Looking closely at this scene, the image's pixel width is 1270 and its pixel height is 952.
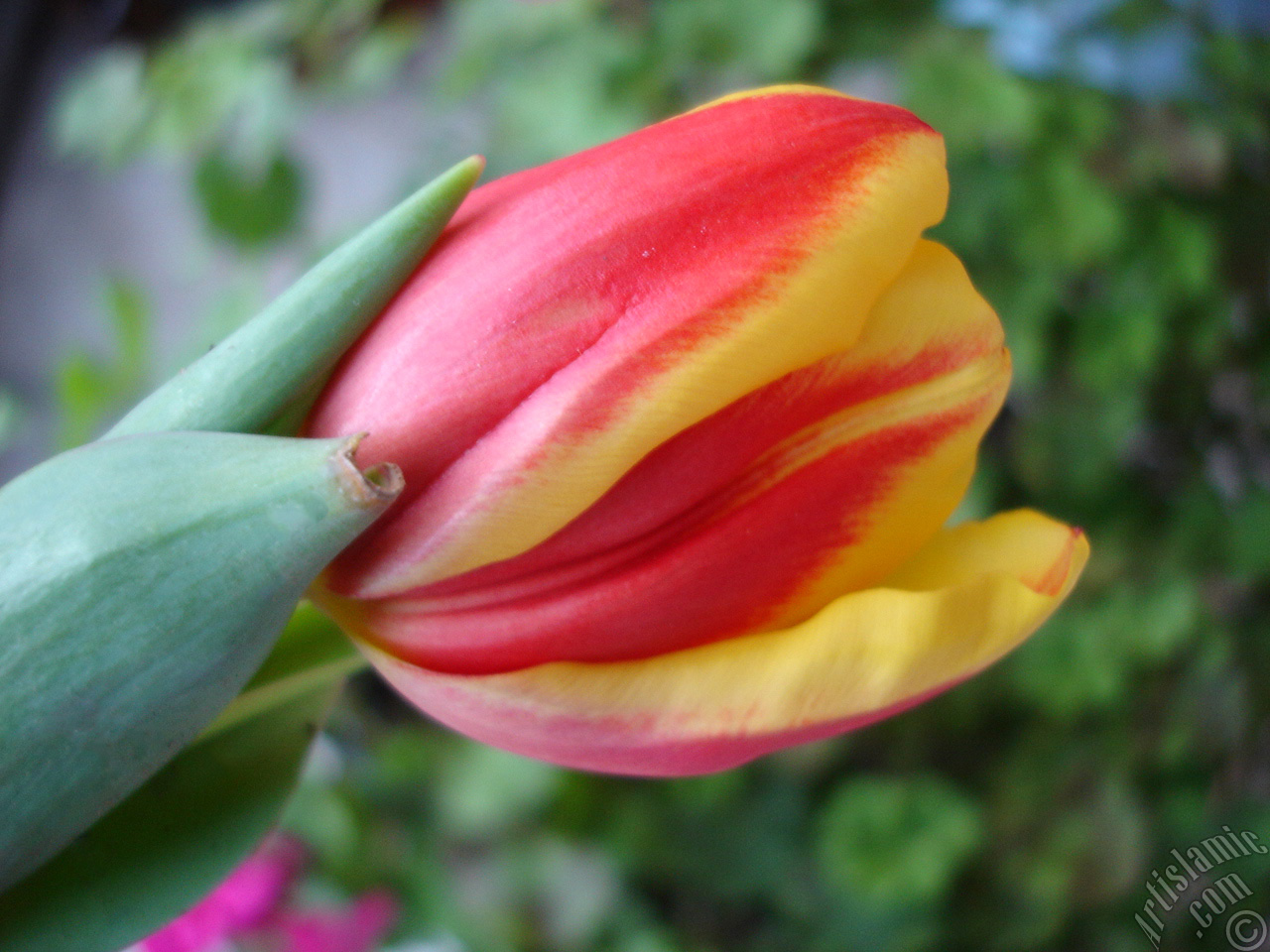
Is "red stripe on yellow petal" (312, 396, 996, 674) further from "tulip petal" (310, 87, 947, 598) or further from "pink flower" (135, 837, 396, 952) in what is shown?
"pink flower" (135, 837, 396, 952)

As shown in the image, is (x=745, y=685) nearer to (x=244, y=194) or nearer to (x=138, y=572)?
(x=138, y=572)

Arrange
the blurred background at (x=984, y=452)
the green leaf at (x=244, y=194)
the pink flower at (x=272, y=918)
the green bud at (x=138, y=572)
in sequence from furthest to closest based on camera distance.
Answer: the green leaf at (x=244, y=194) < the blurred background at (x=984, y=452) < the pink flower at (x=272, y=918) < the green bud at (x=138, y=572)

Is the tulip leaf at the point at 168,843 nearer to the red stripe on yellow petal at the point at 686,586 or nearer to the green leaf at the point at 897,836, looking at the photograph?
the red stripe on yellow petal at the point at 686,586

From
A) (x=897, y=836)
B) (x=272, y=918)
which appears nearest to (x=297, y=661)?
(x=272, y=918)

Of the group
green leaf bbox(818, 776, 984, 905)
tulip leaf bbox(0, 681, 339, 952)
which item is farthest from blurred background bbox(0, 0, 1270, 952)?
tulip leaf bbox(0, 681, 339, 952)

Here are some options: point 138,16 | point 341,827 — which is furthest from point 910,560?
point 138,16

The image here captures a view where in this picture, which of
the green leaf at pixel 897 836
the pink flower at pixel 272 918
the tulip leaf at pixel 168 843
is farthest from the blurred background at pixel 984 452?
the tulip leaf at pixel 168 843
